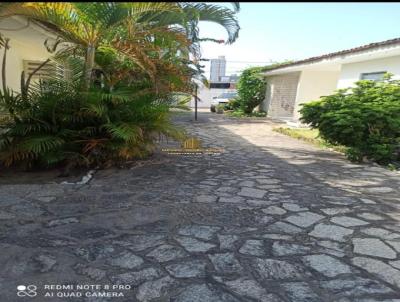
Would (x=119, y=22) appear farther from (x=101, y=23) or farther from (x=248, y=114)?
(x=248, y=114)

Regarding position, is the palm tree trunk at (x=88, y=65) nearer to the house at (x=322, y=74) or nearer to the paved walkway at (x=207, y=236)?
the paved walkway at (x=207, y=236)

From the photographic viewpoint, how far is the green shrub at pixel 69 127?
18.0 ft

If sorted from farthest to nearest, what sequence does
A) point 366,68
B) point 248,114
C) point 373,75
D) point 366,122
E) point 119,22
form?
1. point 248,114
2. point 366,68
3. point 373,75
4. point 366,122
5. point 119,22

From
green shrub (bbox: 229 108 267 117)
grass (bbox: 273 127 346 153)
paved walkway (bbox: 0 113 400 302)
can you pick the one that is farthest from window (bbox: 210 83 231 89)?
paved walkway (bbox: 0 113 400 302)

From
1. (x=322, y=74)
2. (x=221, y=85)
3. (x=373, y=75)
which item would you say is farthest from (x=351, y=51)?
(x=221, y=85)

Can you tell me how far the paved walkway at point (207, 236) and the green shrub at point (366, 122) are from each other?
5.45ft

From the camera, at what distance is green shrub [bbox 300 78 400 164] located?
753 centimetres

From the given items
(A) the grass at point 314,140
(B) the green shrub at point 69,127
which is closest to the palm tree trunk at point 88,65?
(B) the green shrub at point 69,127

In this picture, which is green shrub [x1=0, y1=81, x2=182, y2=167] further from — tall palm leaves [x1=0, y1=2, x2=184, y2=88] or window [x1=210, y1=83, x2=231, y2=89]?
window [x1=210, y1=83, x2=231, y2=89]

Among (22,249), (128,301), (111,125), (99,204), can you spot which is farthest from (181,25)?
(128,301)

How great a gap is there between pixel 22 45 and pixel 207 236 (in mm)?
8103

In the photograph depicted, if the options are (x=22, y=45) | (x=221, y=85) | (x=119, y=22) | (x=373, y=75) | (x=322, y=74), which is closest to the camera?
(x=119, y=22)

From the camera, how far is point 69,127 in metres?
5.88

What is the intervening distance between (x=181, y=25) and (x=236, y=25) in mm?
1187
